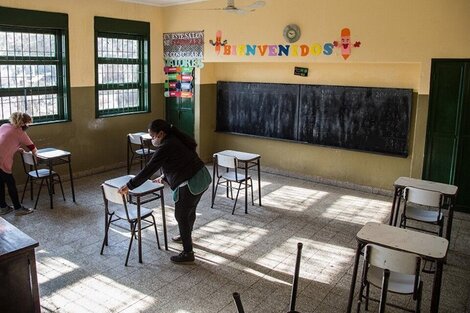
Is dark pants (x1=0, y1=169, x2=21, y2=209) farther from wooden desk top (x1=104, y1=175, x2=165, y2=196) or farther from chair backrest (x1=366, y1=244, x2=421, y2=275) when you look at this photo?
chair backrest (x1=366, y1=244, x2=421, y2=275)

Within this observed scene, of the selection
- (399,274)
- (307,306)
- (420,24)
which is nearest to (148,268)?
(307,306)

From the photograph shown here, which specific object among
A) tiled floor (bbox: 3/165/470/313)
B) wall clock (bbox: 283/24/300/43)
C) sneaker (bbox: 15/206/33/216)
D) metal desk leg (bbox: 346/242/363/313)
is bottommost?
tiled floor (bbox: 3/165/470/313)

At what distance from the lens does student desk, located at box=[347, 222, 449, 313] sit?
2.96 m

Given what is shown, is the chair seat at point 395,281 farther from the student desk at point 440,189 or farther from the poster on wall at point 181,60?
the poster on wall at point 181,60

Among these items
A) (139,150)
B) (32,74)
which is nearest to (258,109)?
(139,150)

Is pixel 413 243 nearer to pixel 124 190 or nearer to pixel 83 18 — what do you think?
pixel 124 190

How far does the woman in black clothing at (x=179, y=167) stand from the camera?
4.00 metres

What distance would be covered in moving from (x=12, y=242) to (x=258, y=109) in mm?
5584

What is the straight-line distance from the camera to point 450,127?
5.84 metres

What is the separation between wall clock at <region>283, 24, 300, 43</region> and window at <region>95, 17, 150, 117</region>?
106 inches

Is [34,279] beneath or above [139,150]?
beneath

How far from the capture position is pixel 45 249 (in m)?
4.55

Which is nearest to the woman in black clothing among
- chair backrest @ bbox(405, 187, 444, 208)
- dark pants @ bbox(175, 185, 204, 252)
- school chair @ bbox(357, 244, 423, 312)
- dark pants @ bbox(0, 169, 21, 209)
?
dark pants @ bbox(175, 185, 204, 252)

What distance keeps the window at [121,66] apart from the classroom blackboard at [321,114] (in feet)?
4.90
